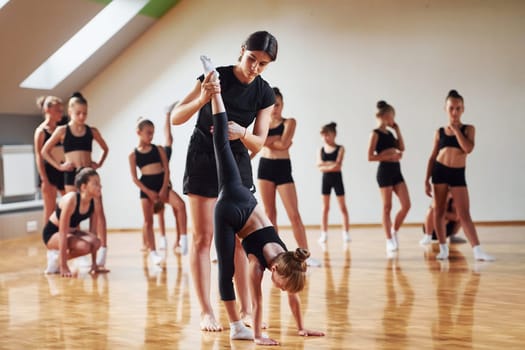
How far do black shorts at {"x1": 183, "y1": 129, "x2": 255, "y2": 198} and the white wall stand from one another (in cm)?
582

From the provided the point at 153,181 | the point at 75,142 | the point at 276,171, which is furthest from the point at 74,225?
the point at 276,171

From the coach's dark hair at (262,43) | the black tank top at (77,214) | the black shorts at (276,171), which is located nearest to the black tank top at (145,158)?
the black tank top at (77,214)

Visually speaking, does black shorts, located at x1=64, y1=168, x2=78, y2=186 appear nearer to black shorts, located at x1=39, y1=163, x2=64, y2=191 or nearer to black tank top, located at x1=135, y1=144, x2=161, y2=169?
black shorts, located at x1=39, y1=163, x2=64, y2=191

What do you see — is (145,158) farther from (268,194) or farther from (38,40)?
(38,40)

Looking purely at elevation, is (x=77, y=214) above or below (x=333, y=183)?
below

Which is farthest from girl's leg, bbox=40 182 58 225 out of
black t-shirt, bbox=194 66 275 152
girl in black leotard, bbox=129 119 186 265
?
black t-shirt, bbox=194 66 275 152

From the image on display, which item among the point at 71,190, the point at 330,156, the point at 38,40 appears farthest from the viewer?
the point at 330,156

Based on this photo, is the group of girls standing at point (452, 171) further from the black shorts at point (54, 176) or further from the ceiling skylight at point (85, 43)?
the ceiling skylight at point (85, 43)

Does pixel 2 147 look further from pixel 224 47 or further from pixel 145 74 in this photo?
pixel 224 47

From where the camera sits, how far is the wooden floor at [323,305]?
169 inches

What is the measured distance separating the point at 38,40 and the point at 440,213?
182 inches

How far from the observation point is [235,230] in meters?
4.21

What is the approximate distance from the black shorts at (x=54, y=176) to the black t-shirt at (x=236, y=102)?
154 inches

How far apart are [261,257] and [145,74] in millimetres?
6979
